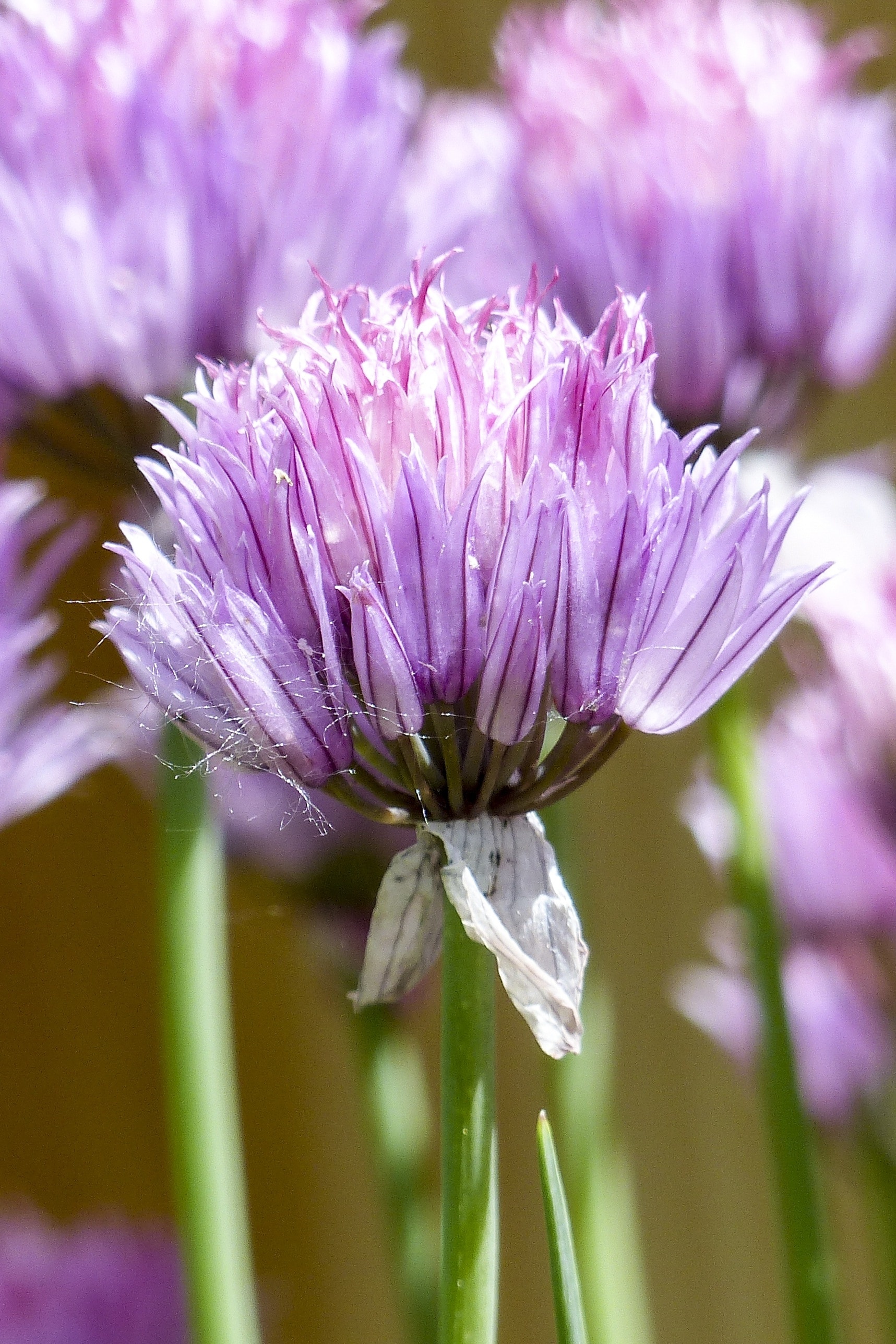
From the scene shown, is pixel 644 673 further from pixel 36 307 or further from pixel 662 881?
pixel 662 881

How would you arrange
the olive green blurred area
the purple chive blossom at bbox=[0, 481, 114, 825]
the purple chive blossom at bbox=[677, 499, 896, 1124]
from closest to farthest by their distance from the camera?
1. the purple chive blossom at bbox=[0, 481, 114, 825]
2. the purple chive blossom at bbox=[677, 499, 896, 1124]
3. the olive green blurred area

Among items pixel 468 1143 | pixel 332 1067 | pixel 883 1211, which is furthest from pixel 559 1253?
pixel 332 1067

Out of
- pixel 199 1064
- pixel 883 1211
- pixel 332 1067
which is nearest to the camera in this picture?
pixel 199 1064

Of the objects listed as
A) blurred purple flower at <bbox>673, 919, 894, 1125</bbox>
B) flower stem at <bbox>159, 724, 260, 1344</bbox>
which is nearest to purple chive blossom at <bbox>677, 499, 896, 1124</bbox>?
blurred purple flower at <bbox>673, 919, 894, 1125</bbox>

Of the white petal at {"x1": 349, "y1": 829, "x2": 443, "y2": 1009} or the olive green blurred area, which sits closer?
the white petal at {"x1": 349, "y1": 829, "x2": 443, "y2": 1009}

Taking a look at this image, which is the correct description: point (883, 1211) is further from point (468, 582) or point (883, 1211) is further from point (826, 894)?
point (468, 582)

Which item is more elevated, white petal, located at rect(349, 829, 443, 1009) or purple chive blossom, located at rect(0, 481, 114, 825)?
purple chive blossom, located at rect(0, 481, 114, 825)

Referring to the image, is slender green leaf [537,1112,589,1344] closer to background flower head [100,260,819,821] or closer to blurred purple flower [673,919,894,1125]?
background flower head [100,260,819,821]

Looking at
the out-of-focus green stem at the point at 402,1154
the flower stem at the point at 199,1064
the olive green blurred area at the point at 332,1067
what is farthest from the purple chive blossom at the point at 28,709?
the olive green blurred area at the point at 332,1067
